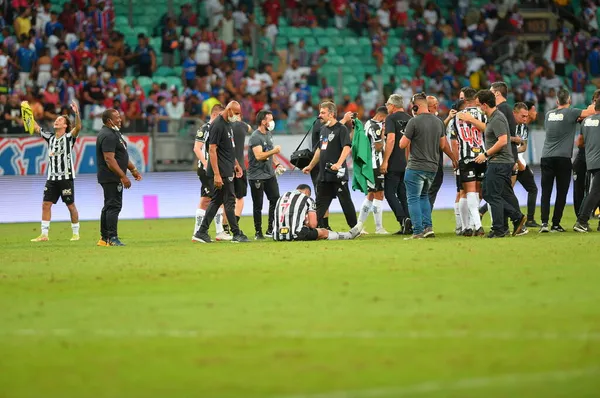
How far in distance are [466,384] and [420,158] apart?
10009 millimetres

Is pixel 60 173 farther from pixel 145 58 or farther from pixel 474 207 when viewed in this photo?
pixel 145 58

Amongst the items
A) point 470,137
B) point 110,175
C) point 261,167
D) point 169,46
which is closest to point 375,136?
point 261,167

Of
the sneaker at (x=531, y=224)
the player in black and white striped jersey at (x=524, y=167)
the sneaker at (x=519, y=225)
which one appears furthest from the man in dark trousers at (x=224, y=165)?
the sneaker at (x=531, y=224)

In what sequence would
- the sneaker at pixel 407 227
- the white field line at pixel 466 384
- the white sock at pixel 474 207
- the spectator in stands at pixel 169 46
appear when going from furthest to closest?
the spectator in stands at pixel 169 46
the sneaker at pixel 407 227
the white sock at pixel 474 207
the white field line at pixel 466 384

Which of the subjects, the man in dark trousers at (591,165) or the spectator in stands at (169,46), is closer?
the man in dark trousers at (591,165)

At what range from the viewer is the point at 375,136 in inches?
712

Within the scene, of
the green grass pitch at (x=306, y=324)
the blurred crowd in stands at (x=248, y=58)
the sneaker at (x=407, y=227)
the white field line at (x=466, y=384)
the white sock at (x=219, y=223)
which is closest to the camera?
the white field line at (x=466, y=384)

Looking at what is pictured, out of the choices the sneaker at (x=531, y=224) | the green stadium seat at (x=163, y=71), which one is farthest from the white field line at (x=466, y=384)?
the green stadium seat at (x=163, y=71)

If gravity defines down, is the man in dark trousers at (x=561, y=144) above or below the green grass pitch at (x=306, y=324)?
above

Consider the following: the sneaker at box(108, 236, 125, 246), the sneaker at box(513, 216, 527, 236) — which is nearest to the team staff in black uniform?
the sneaker at box(513, 216, 527, 236)

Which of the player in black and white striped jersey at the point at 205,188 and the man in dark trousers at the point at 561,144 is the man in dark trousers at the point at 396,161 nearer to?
the man in dark trousers at the point at 561,144

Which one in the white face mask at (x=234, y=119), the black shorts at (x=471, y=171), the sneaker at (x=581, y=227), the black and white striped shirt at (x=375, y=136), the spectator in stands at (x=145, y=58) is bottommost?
the sneaker at (x=581, y=227)

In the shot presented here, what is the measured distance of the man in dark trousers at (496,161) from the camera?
1566cm

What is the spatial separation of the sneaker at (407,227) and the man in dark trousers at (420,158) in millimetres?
986
